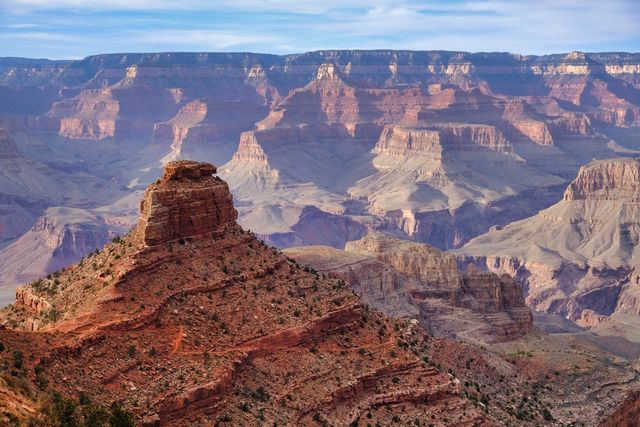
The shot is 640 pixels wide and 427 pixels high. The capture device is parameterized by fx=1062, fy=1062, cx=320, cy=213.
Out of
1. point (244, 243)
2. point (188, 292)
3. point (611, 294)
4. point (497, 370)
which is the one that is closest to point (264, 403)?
point (188, 292)

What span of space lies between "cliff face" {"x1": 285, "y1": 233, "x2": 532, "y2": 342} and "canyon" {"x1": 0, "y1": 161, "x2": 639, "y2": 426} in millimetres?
31519

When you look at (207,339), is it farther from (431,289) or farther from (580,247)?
(580,247)

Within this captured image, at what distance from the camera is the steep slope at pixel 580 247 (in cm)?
15488

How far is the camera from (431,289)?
90562 mm

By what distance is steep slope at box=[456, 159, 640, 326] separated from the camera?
155 meters

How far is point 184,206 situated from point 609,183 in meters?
148

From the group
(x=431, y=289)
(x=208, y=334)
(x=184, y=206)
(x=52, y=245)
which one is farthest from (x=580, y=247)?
(x=208, y=334)

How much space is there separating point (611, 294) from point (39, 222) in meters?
100

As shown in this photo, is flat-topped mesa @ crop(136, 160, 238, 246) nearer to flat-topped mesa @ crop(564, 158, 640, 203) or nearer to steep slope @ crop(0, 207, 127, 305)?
steep slope @ crop(0, 207, 127, 305)

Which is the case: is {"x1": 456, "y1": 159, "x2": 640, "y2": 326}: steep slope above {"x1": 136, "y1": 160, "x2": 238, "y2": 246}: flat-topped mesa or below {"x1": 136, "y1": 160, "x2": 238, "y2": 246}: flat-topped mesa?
below

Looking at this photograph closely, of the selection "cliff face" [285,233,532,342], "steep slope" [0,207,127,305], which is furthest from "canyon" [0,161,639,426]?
"steep slope" [0,207,127,305]

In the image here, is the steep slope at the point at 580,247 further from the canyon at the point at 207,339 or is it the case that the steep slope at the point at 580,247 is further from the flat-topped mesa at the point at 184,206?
the flat-topped mesa at the point at 184,206

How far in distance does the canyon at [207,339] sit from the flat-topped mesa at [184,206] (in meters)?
0.06

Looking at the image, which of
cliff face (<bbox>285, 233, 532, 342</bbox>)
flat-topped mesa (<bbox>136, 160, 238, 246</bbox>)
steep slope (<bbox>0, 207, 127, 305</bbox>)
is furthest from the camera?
steep slope (<bbox>0, 207, 127, 305</bbox>)
